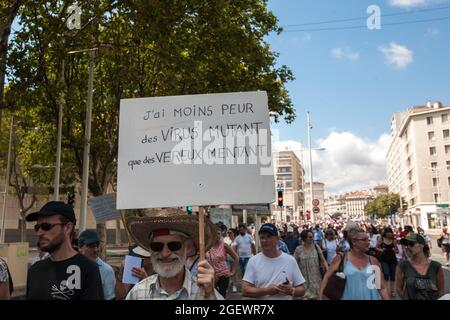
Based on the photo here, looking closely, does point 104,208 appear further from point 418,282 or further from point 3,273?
point 418,282

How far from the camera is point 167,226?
10.9ft

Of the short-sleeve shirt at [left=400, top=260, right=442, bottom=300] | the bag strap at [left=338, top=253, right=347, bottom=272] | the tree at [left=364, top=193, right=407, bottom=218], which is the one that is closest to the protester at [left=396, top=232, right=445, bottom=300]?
the short-sleeve shirt at [left=400, top=260, right=442, bottom=300]

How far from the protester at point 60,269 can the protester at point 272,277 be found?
1.83m

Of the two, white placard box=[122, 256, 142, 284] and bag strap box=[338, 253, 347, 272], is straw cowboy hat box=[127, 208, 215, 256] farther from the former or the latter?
bag strap box=[338, 253, 347, 272]

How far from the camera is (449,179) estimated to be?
76312 mm

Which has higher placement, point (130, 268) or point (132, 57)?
point (132, 57)

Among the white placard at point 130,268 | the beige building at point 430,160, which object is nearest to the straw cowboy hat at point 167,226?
the white placard at point 130,268

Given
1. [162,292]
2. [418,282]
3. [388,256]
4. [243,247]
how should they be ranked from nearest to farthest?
[162,292] → [418,282] → [388,256] → [243,247]

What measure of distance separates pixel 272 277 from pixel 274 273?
1.8 inches

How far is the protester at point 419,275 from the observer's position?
4.80 meters

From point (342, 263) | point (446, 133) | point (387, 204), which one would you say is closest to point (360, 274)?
point (342, 263)

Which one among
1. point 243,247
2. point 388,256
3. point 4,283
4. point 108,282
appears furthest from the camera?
point 243,247

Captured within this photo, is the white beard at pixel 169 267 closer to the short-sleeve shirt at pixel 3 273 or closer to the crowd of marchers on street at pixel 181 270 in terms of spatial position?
the crowd of marchers on street at pixel 181 270
